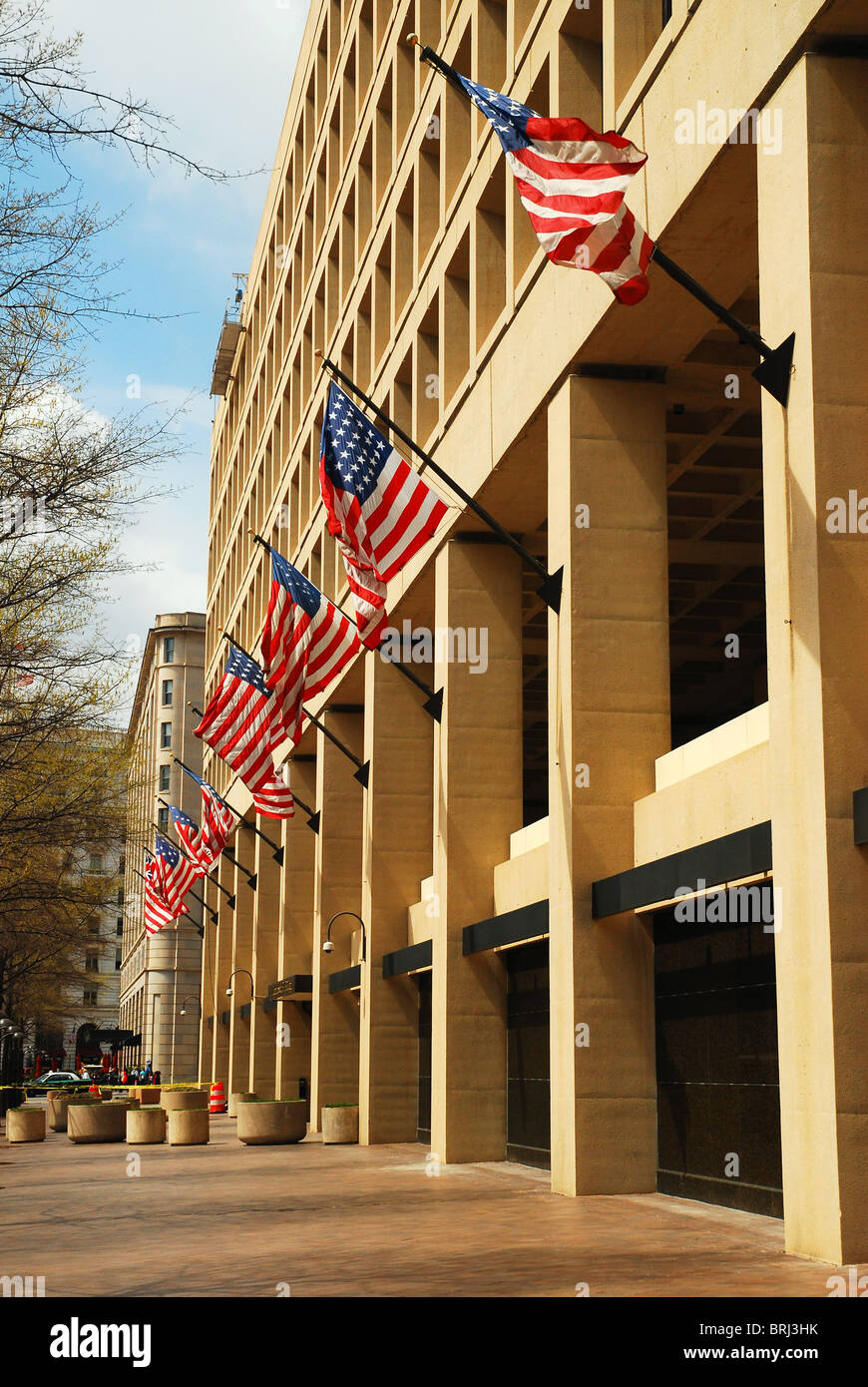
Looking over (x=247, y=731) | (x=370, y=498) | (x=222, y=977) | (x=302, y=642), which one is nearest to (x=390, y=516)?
(x=370, y=498)

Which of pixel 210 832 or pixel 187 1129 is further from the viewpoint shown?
pixel 210 832

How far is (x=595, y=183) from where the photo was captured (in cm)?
1206

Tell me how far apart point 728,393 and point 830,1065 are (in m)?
8.78

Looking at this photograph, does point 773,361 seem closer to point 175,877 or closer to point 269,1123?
point 269,1123

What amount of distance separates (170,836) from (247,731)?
69.2 metres

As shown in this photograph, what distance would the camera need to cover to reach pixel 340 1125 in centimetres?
2952

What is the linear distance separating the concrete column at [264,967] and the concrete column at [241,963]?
4153 mm

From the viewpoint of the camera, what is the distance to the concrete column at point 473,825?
A: 74.8ft

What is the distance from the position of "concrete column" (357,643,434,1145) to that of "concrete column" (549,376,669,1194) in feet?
36.5

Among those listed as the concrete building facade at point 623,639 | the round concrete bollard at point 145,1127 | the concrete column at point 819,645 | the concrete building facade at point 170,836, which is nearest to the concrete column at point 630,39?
the concrete building facade at point 623,639

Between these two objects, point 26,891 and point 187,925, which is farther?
point 187,925

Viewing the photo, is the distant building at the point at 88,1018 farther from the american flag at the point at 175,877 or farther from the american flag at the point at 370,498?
the american flag at the point at 370,498
